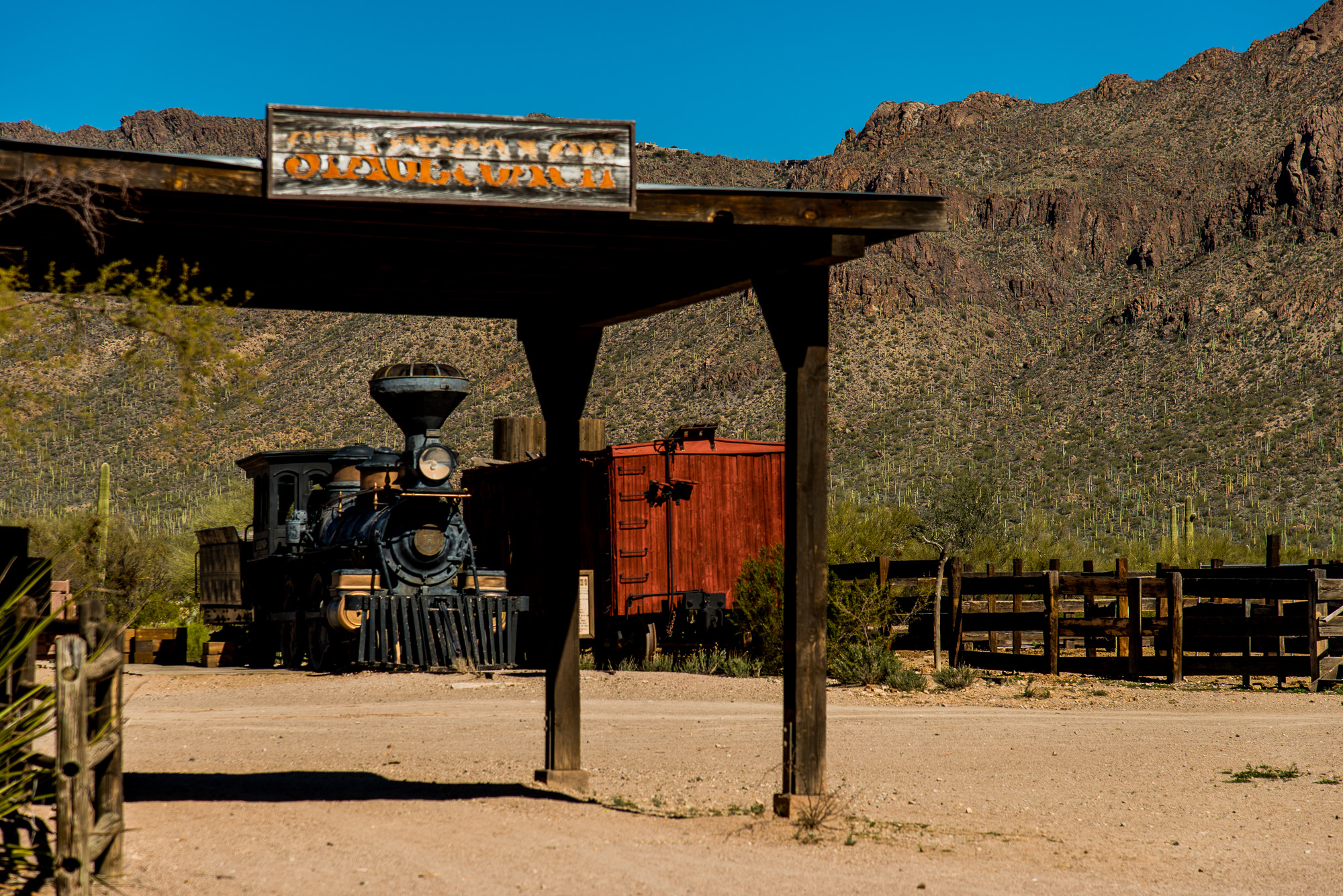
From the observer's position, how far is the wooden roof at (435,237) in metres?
6.23

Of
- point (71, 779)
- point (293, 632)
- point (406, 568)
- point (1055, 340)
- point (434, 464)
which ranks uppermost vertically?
point (1055, 340)

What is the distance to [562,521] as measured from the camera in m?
9.47

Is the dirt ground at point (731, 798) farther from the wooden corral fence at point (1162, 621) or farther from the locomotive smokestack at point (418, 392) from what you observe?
the locomotive smokestack at point (418, 392)

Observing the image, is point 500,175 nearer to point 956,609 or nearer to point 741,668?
point 741,668

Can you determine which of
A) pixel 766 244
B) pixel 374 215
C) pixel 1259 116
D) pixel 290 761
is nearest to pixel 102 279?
pixel 374 215

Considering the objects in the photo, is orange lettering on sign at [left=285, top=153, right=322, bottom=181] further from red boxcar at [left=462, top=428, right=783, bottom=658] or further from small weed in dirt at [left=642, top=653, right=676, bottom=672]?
small weed in dirt at [left=642, top=653, right=676, bottom=672]

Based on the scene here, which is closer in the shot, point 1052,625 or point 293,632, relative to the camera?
point 1052,625

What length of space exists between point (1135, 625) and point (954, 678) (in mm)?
2344

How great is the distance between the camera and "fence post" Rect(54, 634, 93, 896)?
5.24 metres

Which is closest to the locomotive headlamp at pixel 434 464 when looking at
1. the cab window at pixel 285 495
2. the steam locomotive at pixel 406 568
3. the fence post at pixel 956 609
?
the steam locomotive at pixel 406 568

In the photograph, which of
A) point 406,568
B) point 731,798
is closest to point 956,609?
point 406,568

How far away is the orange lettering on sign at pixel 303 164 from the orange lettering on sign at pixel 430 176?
0.48m

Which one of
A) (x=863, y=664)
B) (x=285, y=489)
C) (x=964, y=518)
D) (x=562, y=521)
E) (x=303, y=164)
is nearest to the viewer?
(x=303, y=164)

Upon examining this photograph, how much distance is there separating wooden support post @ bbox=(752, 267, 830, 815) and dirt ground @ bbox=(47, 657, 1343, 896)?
17.7 inches
